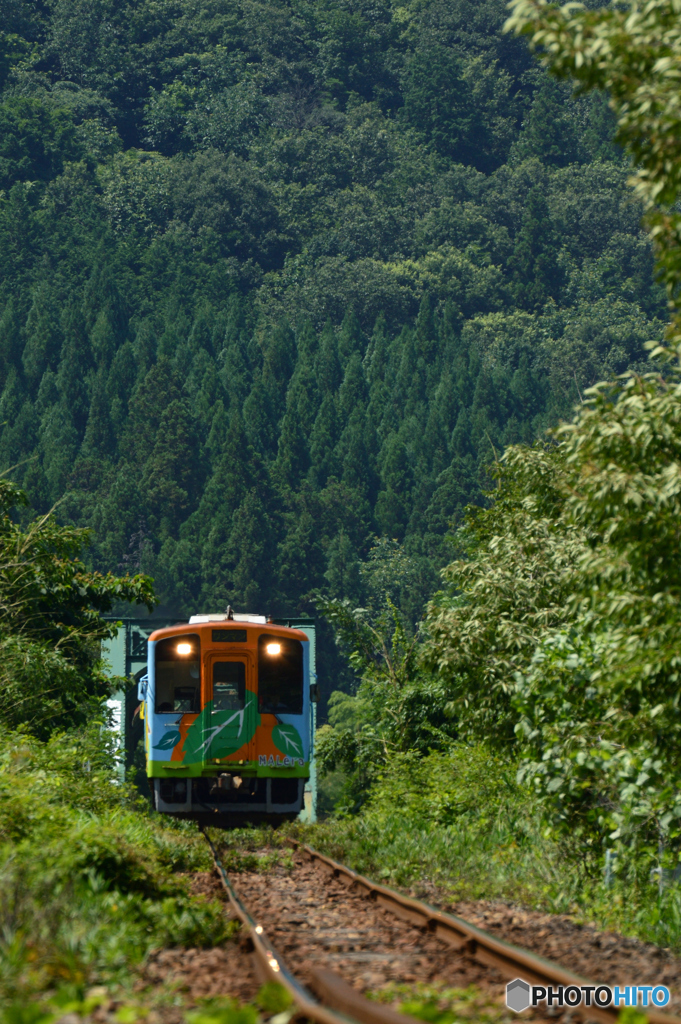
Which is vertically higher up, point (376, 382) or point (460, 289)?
point (460, 289)

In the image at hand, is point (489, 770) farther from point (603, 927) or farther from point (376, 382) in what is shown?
point (376, 382)

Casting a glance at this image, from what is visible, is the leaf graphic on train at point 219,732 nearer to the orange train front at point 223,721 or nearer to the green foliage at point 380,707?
the orange train front at point 223,721

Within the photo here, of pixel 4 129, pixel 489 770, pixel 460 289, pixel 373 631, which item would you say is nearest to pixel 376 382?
pixel 460 289

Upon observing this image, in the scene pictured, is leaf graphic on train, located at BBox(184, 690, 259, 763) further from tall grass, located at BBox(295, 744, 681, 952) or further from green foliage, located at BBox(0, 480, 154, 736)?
green foliage, located at BBox(0, 480, 154, 736)

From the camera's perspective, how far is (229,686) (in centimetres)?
1789

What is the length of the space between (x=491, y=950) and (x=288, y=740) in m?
10.4

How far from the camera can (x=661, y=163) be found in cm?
838

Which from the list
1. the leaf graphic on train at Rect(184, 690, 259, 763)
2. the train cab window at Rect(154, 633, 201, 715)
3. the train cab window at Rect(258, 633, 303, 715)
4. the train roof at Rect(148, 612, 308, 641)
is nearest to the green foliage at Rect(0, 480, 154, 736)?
the train cab window at Rect(154, 633, 201, 715)

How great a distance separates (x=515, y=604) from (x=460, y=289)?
127 m

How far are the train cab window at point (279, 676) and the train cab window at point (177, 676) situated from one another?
91cm

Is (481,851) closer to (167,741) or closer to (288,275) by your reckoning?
(167,741)
